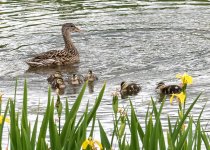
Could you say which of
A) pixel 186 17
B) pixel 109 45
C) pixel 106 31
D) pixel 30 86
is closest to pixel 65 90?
pixel 30 86

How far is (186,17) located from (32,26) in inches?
122

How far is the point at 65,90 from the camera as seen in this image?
1098 cm

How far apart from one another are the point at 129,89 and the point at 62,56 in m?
3.39

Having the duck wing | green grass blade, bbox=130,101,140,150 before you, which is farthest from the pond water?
green grass blade, bbox=130,101,140,150

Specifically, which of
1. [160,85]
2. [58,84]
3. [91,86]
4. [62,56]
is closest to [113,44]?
[62,56]

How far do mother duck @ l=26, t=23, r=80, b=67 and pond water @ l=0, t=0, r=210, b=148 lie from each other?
0.15 meters

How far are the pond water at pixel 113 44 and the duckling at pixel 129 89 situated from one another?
9 centimetres

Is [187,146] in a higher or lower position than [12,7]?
higher

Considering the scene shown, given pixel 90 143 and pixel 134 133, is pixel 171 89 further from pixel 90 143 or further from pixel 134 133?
pixel 90 143

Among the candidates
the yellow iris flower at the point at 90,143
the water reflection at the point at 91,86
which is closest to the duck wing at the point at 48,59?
the water reflection at the point at 91,86

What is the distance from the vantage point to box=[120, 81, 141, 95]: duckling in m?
10.3

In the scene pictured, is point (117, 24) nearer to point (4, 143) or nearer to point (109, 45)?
point (109, 45)

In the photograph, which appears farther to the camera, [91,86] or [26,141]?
[91,86]

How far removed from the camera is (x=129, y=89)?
33.8ft
